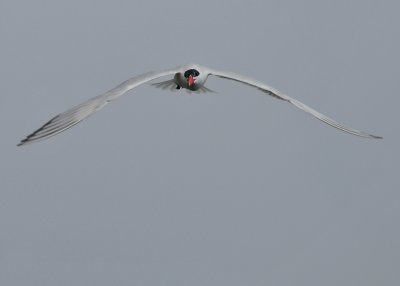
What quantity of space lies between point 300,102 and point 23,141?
48.9 feet

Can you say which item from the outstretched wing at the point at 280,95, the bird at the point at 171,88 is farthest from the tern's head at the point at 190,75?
the outstretched wing at the point at 280,95

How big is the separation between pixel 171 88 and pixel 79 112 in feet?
32.2

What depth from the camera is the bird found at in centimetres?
3000

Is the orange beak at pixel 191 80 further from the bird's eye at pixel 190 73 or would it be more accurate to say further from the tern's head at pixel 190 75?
the bird's eye at pixel 190 73

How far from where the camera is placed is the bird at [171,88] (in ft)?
98.4

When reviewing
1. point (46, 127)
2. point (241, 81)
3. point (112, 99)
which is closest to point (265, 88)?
point (241, 81)

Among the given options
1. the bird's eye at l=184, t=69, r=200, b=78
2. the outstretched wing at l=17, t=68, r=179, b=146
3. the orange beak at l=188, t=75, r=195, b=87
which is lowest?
the outstretched wing at l=17, t=68, r=179, b=146

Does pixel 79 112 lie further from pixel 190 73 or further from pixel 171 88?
pixel 171 88

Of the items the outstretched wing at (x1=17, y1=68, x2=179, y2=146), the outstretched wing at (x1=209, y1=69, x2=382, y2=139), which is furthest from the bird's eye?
the outstretched wing at (x1=17, y1=68, x2=179, y2=146)

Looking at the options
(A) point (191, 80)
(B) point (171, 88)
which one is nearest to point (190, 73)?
(A) point (191, 80)

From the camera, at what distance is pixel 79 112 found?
31188 millimetres

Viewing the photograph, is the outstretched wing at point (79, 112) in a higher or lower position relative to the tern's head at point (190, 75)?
lower

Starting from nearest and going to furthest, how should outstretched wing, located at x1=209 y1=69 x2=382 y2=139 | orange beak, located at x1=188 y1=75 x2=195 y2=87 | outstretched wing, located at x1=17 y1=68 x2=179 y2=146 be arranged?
outstretched wing, located at x1=17 y1=68 x2=179 y2=146 → orange beak, located at x1=188 y1=75 x2=195 y2=87 → outstretched wing, located at x1=209 y1=69 x2=382 y2=139

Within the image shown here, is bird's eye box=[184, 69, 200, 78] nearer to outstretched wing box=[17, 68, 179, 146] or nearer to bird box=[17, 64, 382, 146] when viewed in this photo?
bird box=[17, 64, 382, 146]
